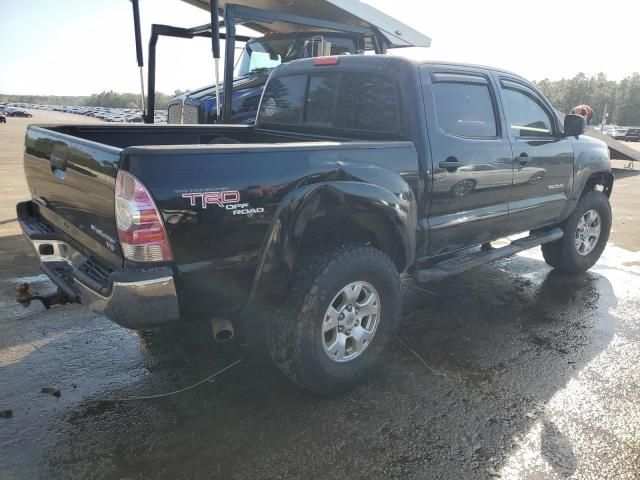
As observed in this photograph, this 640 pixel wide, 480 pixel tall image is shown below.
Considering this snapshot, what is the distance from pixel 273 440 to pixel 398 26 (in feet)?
25.3

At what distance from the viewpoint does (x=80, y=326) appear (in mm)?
3695

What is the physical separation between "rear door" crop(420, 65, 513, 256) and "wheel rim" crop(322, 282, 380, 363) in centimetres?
78

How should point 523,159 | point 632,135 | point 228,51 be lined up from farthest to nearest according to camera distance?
point 632,135, point 228,51, point 523,159

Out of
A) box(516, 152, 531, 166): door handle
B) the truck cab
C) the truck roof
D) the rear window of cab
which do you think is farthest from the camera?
the truck cab

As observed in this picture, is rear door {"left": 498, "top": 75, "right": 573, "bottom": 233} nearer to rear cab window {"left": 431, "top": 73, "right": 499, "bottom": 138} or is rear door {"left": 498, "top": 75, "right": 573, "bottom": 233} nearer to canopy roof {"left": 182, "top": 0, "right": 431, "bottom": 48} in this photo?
rear cab window {"left": 431, "top": 73, "right": 499, "bottom": 138}

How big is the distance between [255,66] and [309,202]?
6552 millimetres

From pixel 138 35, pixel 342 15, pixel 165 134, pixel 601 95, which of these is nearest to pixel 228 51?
pixel 138 35

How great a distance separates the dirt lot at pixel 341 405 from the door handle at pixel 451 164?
4.17 ft

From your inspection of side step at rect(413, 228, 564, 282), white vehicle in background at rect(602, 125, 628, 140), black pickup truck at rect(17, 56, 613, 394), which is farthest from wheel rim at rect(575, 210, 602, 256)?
white vehicle in background at rect(602, 125, 628, 140)

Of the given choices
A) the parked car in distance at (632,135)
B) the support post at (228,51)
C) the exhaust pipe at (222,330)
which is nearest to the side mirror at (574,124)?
the exhaust pipe at (222,330)

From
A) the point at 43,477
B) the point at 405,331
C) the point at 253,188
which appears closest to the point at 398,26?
the point at 405,331

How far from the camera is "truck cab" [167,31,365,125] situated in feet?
24.9

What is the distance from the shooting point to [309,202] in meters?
2.65

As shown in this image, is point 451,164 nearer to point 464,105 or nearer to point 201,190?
point 464,105
